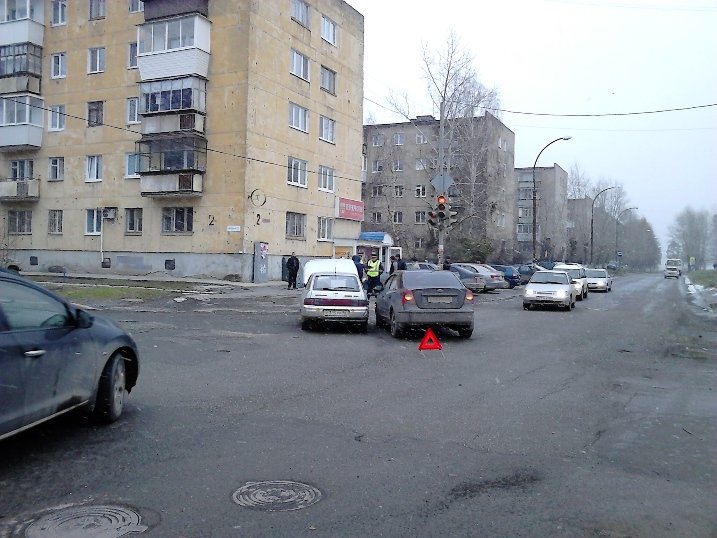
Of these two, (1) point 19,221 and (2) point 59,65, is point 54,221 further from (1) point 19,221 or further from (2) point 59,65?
(2) point 59,65

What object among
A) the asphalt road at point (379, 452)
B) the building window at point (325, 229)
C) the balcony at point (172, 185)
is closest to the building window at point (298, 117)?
the building window at point (325, 229)

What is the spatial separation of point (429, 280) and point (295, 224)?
77.1ft

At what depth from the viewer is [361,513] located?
424cm

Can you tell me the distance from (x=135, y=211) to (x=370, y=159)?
32846 millimetres

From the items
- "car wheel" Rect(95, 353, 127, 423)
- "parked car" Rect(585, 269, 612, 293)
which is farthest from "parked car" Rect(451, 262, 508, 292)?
"car wheel" Rect(95, 353, 127, 423)

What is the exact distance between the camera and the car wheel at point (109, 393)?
6.25 meters

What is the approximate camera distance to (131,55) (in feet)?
119

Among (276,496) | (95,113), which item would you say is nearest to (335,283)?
(276,496)

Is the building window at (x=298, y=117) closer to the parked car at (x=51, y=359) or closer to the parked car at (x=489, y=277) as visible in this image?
the parked car at (x=489, y=277)

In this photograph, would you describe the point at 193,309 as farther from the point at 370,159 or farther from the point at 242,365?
the point at 370,159

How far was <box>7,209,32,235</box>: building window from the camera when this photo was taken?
132 feet

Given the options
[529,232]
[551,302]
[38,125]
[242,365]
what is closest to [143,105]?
[38,125]

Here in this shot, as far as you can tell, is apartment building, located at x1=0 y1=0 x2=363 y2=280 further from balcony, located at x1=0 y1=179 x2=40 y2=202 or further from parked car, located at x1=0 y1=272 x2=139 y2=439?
parked car, located at x1=0 y1=272 x2=139 y2=439

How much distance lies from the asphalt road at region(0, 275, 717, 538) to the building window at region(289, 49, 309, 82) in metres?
27.8
